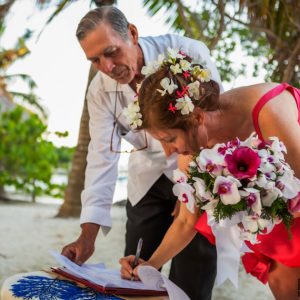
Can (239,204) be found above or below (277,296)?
above

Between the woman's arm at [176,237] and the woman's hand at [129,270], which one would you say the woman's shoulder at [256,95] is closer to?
the woman's arm at [176,237]

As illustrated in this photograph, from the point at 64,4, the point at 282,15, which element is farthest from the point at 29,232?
the point at 282,15

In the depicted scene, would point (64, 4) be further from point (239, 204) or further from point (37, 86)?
point (37, 86)

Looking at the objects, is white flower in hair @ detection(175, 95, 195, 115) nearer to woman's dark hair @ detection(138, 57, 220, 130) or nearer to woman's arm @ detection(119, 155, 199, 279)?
woman's dark hair @ detection(138, 57, 220, 130)

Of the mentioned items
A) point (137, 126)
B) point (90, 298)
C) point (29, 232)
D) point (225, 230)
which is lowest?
point (29, 232)

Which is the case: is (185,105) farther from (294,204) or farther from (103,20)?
(103,20)

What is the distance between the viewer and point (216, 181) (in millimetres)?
1480

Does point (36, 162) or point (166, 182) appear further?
point (36, 162)

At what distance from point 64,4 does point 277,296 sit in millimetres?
3947

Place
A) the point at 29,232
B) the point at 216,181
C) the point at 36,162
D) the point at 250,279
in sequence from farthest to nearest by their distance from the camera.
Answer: the point at 36,162 → the point at 29,232 → the point at 250,279 → the point at 216,181

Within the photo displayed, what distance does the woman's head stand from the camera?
175 cm

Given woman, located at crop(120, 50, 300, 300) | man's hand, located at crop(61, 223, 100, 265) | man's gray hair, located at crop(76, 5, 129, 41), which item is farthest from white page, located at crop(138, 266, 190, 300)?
man's gray hair, located at crop(76, 5, 129, 41)

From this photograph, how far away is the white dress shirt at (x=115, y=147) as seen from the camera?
2391mm

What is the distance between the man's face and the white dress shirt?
0.14 meters
